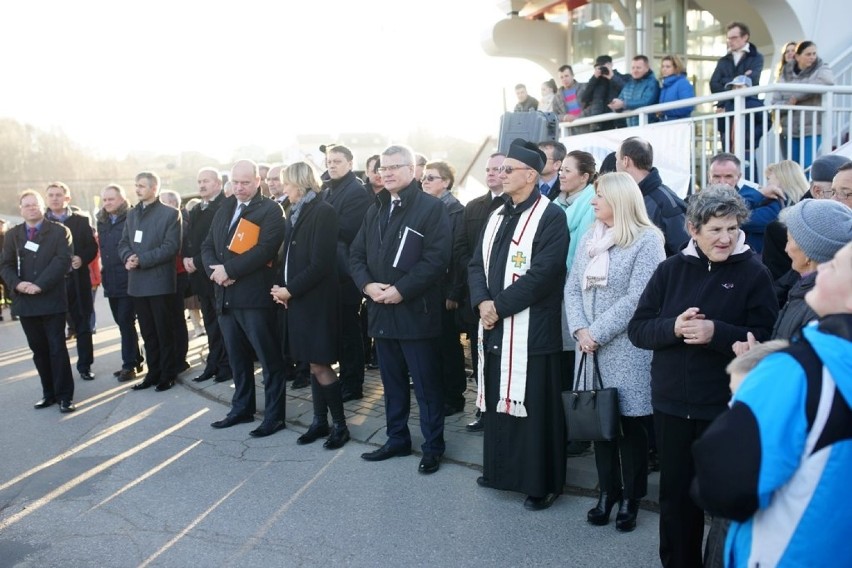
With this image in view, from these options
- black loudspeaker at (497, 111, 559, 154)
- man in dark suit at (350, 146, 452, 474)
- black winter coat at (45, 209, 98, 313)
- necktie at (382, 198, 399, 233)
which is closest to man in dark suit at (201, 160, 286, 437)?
man in dark suit at (350, 146, 452, 474)

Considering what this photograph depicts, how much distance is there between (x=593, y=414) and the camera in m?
4.00

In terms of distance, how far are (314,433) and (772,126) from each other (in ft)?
18.4

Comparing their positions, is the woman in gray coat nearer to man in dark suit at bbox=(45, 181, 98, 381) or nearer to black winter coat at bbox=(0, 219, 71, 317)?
black winter coat at bbox=(0, 219, 71, 317)

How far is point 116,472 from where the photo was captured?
5.50m

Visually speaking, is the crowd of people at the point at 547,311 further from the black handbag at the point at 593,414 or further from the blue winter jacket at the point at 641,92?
the blue winter jacket at the point at 641,92

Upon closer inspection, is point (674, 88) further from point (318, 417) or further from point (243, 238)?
point (318, 417)

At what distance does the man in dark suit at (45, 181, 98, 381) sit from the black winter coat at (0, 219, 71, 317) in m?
1.17

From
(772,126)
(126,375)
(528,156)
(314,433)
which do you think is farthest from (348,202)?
(772,126)

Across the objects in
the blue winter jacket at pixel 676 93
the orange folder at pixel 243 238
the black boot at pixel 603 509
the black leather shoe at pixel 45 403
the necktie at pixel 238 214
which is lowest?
the black leather shoe at pixel 45 403

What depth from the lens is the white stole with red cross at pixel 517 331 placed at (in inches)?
176

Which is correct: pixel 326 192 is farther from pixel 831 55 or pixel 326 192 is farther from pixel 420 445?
pixel 831 55

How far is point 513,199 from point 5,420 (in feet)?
17.6

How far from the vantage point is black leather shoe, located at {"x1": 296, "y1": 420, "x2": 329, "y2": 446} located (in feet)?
19.4

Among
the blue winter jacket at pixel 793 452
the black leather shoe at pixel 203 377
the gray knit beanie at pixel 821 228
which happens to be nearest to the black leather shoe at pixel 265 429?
the black leather shoe at pixel 203 377
